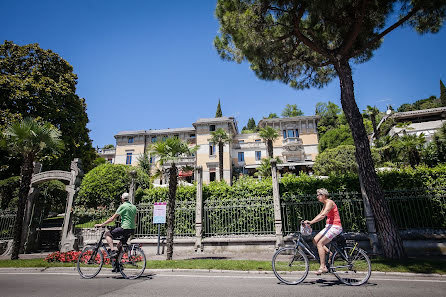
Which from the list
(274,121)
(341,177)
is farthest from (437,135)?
(274,121)

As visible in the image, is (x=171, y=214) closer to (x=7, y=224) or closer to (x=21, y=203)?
(x=21, y=203)

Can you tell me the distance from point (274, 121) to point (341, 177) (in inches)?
1315

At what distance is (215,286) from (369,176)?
6.18 m

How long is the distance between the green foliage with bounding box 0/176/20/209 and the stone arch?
14.0 ft

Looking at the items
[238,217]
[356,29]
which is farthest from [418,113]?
[238,217]

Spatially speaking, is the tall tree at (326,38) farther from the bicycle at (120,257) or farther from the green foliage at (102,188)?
the green foliage at (102,188)

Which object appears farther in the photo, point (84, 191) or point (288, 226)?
point (84, 191)

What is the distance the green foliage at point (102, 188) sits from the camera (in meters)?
14.1

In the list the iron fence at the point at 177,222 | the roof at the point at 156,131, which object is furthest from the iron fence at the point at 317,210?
the roof at the point at 156,131

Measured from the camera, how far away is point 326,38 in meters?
10.7

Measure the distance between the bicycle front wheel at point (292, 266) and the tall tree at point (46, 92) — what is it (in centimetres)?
1768

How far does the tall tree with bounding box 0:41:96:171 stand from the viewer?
17.5m

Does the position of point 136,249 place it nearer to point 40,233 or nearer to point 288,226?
point 288,226

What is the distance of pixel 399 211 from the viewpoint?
9.41 meters
